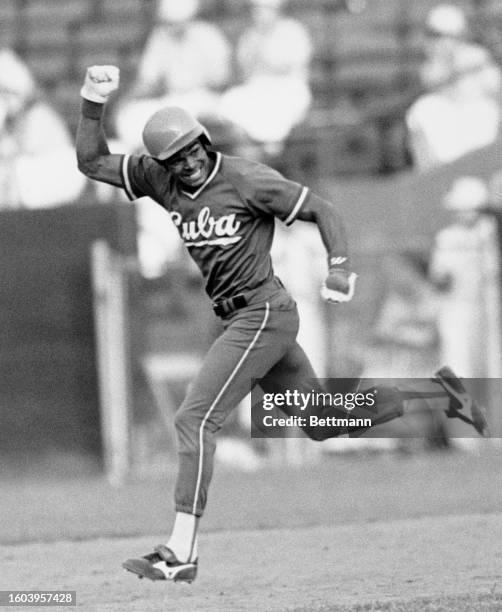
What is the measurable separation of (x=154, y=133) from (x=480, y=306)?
21.1 ft

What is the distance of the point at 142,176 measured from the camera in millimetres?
5625

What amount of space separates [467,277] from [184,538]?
21.9 ft

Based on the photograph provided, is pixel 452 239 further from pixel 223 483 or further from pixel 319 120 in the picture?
pixel 223 483

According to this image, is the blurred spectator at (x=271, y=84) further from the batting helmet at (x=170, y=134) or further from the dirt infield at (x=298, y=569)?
the batting helmet at (x=170, y=134)

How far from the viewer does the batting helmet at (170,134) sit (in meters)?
5.25

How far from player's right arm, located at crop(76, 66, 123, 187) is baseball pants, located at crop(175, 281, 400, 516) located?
32.7 inches

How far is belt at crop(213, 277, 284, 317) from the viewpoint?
5.50 meters

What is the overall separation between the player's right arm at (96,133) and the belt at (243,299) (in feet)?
2.31

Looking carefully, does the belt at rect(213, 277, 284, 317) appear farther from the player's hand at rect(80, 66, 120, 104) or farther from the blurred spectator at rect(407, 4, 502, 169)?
the blurred spectator at rect(407, 4, 502, 169)

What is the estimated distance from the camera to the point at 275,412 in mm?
5906

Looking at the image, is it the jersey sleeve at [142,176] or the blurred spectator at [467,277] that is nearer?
the jersey sleeve at [142,176]

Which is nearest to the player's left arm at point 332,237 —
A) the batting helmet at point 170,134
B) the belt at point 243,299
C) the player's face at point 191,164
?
the belt at point 243,299

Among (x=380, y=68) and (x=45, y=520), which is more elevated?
(x=380, y=68)

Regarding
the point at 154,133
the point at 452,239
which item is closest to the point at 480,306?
the point at 452,239
